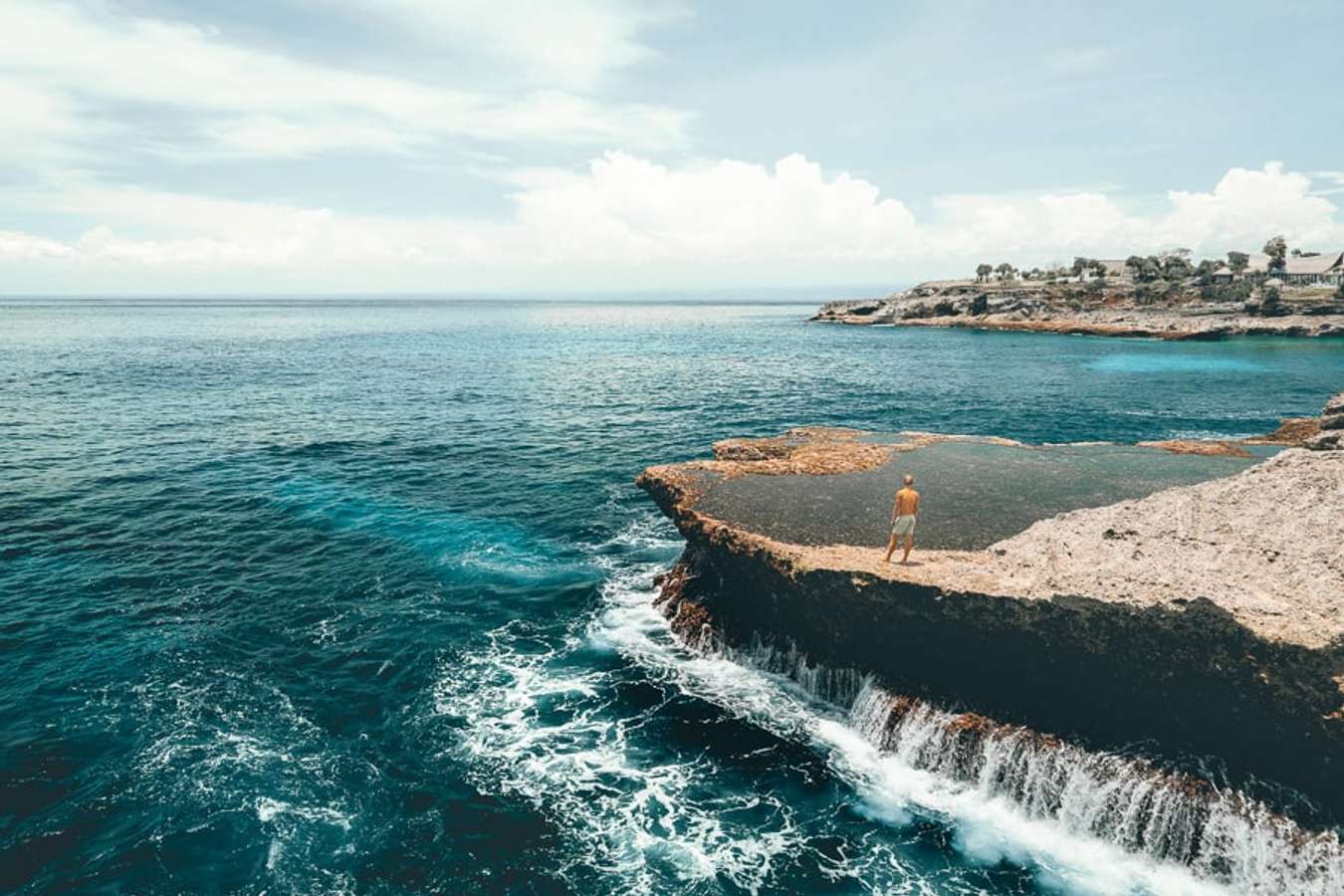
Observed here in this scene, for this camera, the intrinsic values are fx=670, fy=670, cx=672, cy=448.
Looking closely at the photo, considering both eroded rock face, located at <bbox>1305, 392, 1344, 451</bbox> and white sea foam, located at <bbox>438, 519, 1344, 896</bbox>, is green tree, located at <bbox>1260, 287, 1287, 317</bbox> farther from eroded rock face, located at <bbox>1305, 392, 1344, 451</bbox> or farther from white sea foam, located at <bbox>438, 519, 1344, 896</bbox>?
white sea foam, located at <bbox>438, 519, 1344, 896</bbox>


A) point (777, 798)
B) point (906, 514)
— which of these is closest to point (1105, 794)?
point (777, 798)

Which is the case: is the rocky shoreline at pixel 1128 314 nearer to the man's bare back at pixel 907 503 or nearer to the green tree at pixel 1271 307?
the green tree at pixel 1271 307

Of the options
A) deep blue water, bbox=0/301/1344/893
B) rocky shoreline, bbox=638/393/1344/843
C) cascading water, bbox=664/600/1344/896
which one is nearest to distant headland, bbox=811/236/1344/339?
deep blue water, bbox=0/301/1344/893

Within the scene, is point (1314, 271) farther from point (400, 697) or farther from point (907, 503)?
point (400, 697)

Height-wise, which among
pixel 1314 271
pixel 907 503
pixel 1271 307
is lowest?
pixel 907 503

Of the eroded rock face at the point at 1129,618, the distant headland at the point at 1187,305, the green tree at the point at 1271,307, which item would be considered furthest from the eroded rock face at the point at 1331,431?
the green tree at the point at 1271,307
